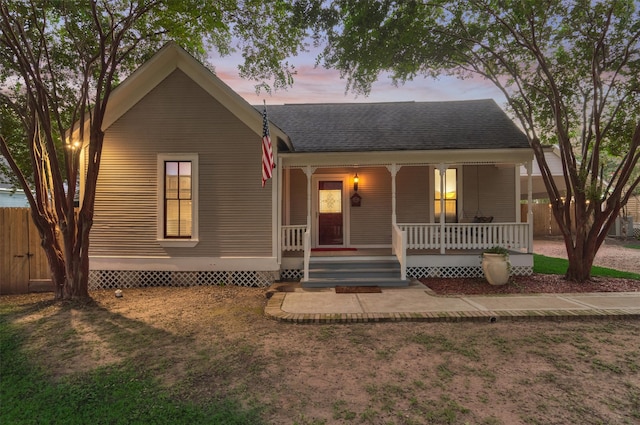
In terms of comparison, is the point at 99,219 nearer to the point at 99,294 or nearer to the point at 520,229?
the point at 99,294

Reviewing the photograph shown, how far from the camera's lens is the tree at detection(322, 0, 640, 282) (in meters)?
7.98

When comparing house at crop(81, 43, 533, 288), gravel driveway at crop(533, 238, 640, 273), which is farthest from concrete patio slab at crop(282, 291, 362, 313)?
gravel driveway at crop(533, 238, 640, 273)

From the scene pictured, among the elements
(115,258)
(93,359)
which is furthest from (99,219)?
(93,359)

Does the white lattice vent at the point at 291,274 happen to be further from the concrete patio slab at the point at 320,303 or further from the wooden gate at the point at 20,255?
the wooden gate at the point at 20,255

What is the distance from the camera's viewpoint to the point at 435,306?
241 inches

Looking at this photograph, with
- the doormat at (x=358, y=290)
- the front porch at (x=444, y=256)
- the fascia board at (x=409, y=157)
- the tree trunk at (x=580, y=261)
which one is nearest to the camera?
the doormat at (x=358, y=290)

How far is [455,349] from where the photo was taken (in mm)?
4363

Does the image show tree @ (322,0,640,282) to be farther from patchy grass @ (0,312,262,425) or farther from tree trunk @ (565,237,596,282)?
patchy grass @ (0,312,262,425)

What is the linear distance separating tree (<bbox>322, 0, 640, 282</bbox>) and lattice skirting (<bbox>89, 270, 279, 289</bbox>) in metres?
6.65

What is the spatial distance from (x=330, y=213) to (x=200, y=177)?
169 inches

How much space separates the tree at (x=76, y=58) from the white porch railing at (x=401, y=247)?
6263mm

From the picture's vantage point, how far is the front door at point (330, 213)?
421 inches

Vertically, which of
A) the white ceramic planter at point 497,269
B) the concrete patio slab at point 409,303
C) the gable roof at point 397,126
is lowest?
the concrete patio slab at point 409,303

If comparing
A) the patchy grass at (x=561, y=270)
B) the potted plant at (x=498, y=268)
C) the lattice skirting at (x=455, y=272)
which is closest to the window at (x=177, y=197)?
the lattice skirting at (x=455, y=272)
